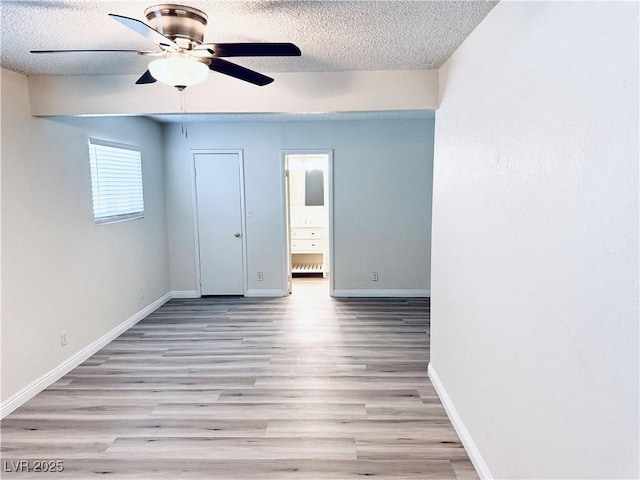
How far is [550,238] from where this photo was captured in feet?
4.37

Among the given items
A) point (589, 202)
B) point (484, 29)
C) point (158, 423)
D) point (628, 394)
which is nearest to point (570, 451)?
point (628, 394)

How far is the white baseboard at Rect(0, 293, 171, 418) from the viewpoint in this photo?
2.63 m

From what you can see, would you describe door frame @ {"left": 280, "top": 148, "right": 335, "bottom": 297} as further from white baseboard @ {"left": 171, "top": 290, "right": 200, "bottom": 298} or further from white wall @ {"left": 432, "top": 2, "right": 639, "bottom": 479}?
white wall @ {"left": 432, "top": 2, "right": 639, "bottom": 479}

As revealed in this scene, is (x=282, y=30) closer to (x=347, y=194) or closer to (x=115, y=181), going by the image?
(x=115, y=181)

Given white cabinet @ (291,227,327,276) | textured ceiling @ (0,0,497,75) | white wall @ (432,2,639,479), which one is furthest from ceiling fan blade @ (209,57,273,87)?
white cabinet @ (291,227,327,276)

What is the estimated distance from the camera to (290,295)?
5441 millimetres

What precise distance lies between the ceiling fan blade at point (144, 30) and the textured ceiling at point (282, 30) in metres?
0.20

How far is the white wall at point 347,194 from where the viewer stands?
511 centimetres

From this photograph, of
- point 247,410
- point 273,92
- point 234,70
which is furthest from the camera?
point 273,92

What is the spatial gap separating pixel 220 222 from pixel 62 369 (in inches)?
104

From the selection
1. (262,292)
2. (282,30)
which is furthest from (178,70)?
(262,292)

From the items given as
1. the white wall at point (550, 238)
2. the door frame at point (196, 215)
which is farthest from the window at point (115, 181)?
the white wall at point (550, 238)

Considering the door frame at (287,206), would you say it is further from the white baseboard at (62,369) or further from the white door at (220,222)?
the white baseboard at (62,369)

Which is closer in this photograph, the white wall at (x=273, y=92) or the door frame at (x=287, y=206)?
the white wall at (x=273, y=92)
